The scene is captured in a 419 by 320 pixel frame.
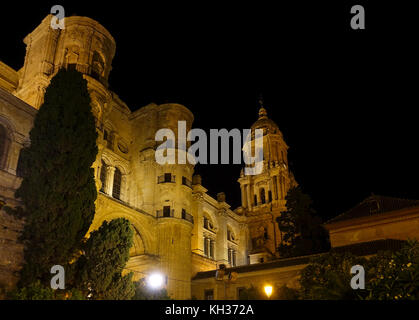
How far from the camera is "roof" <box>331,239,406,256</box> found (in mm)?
23953

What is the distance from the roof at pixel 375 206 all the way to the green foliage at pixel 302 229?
6887 mm

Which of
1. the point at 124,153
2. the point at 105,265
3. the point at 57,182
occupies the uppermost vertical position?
the point at 124,153

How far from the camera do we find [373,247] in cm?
2473

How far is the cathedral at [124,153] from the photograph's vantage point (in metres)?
26.1

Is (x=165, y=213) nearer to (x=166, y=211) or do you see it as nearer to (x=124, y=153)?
(x=166, y=211)

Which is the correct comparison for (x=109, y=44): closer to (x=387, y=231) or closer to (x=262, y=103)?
(x=387, y=231)

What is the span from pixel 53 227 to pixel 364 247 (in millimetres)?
20296

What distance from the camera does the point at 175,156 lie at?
33.4 metres

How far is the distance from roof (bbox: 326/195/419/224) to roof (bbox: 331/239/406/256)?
8.30 ft

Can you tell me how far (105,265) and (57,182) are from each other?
4155 mm

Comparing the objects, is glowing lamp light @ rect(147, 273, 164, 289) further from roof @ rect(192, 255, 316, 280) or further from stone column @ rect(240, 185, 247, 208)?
stone column @ rect(240, 185, 247, 208)

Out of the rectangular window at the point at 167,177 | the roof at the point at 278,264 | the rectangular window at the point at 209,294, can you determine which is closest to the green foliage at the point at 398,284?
the roof at the point at 278,264

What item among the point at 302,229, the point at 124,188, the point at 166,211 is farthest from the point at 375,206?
the point at 124,188
